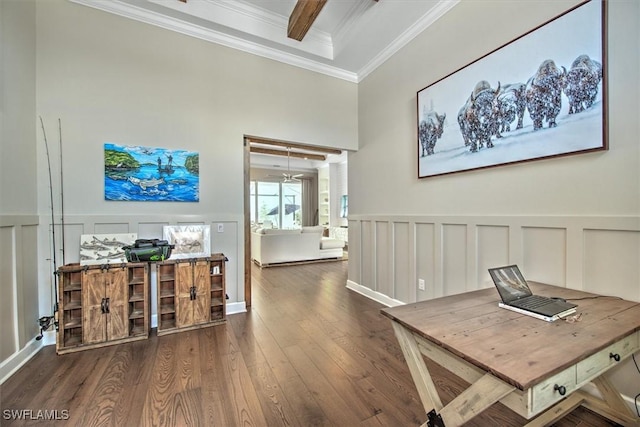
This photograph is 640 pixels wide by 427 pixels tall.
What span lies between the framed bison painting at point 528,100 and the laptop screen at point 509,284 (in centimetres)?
86

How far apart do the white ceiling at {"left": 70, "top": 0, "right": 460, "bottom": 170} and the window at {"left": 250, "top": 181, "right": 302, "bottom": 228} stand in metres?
6.22

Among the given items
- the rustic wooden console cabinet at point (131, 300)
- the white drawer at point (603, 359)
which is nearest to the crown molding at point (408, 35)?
the white drawer at point (603, 359)

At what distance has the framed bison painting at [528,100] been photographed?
148cm

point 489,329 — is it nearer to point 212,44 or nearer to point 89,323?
point 89,323

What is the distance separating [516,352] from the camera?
881 millimetres

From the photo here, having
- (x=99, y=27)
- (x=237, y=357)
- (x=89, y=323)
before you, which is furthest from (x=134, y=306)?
(x=99, y=27)

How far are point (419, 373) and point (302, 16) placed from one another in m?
3.10

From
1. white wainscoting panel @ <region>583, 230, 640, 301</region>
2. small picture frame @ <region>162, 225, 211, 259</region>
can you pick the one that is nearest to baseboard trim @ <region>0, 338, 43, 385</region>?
small picture frame @ <region>162, 225, 211, 259</region>

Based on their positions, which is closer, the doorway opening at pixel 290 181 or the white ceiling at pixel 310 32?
the white ceiling at pixel 310 32

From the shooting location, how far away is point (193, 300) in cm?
251

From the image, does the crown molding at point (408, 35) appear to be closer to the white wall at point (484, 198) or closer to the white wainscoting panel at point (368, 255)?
the white wall at point (484, 198)

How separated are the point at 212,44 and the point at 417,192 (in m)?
2.82

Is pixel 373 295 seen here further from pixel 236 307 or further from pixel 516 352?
pixel 516 352

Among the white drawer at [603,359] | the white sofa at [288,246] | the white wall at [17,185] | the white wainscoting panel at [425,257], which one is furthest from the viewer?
the white sofa at [288,246]
